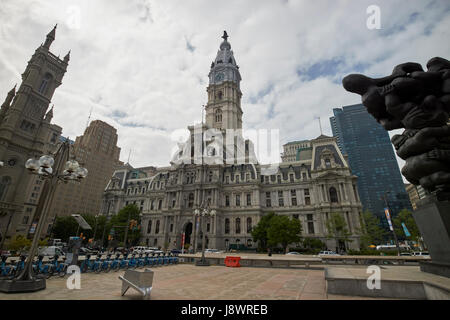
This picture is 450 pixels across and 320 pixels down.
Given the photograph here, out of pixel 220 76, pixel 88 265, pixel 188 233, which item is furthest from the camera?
pixel 220 76

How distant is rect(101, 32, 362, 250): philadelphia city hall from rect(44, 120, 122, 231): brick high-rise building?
121 feet

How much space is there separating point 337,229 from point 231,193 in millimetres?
24650

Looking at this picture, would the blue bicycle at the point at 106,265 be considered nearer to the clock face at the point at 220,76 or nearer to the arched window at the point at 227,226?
the arched window at the point at 227,226

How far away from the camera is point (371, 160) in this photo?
109 m

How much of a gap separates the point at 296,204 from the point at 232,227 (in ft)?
52.1

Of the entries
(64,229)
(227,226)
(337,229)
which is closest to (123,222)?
(64,229)

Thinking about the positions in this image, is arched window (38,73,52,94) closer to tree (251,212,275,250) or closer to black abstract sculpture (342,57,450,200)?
tree (251,212,275,250)

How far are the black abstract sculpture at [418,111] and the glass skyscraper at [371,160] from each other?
→ 365ft

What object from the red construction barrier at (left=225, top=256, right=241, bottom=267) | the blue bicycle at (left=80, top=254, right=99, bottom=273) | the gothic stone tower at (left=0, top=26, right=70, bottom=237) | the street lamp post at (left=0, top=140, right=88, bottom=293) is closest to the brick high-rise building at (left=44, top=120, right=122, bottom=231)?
the gothic stone tower at (left=0, top=26, right=70, bottom=237)

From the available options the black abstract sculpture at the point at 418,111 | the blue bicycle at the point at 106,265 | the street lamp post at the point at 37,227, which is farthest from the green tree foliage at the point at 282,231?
the street lamp post at the point at 37,227

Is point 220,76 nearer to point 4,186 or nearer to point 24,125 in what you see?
point 24,125

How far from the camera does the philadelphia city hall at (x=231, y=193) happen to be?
148 ft

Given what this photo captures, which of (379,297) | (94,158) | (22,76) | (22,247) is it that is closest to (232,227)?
(22,247)

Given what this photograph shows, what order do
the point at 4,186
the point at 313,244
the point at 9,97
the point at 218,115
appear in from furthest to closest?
the point at 218,115 → the point at 313,244 → the point at 9,97 → the point at 4,186
